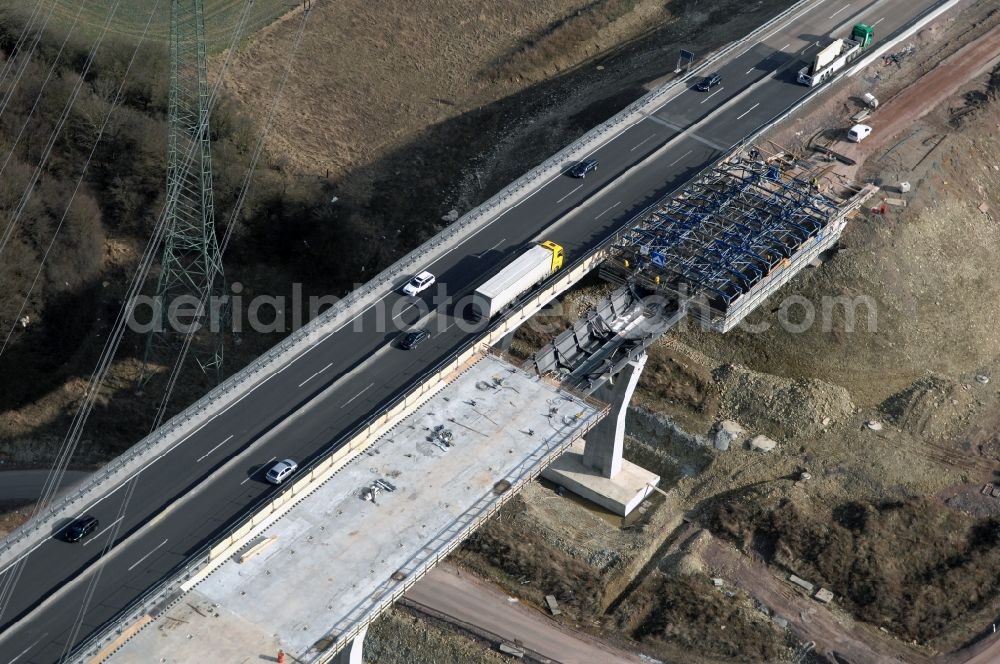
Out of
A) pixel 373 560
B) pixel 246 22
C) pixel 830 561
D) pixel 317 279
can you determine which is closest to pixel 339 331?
pixel 373 560

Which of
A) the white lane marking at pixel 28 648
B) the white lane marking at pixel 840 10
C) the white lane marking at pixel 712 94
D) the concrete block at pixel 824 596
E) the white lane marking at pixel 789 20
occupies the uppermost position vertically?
the white lane marking at pixel 840 10

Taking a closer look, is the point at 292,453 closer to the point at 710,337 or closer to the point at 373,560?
the point at 373,560

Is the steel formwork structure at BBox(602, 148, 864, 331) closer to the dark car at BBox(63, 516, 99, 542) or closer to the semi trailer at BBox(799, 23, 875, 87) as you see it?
the semi trailer at BBox(799, 23, 875, 87)

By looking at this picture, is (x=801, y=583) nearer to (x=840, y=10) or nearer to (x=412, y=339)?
(x=412, y=339)

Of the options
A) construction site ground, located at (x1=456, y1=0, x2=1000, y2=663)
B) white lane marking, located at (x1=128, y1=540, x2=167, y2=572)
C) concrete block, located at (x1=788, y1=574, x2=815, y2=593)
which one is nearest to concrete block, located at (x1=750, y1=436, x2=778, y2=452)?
construction site ground, located at (x1=456, y1=0, x2=1000, y2=663)

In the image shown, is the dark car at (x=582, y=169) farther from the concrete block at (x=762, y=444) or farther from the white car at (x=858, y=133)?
the concrete block at (x=762, y=444)

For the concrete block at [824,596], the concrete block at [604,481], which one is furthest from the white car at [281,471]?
the concrete block at [824,596]
